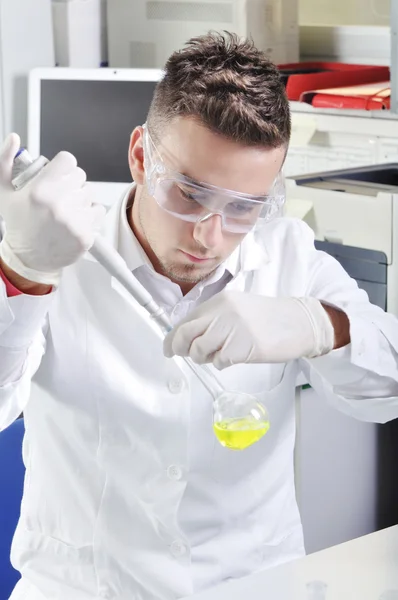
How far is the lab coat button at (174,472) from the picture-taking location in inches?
56.3

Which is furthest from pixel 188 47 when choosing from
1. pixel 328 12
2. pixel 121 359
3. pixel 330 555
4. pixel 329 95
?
pixel 328 12

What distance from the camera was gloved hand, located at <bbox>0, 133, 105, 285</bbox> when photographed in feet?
3.57

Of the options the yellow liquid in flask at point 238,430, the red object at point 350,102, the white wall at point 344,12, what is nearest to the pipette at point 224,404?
the yellow liquid in flask at point 238,430

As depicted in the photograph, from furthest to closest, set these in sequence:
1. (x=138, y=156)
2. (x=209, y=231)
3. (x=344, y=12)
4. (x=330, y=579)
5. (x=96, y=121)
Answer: (x=344, y=12)
(x=96, y=121)
(x=138, y=156)
(x=209, y=231)
(x=330, y=579)

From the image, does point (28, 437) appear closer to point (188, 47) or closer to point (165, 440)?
point (165, 440)

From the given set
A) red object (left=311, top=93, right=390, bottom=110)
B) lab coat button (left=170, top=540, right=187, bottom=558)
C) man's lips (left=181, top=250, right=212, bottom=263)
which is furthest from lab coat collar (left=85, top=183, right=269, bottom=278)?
red object (left=311, top=93, right=390, bottom=110)

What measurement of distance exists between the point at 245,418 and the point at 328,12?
7.39 feet

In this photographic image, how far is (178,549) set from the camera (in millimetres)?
1427

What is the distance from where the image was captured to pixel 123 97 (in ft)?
9.52

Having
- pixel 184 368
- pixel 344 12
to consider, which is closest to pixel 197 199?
pixel 184 368

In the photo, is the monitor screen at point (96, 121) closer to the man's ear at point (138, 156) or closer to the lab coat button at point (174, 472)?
the man's ear at point (138, 156)

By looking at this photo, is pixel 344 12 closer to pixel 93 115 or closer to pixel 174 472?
pixel 93 115

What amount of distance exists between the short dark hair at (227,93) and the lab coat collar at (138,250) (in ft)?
0.55

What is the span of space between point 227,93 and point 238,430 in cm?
47
